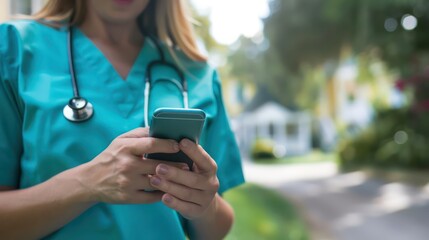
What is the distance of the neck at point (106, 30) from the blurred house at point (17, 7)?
1.62 m

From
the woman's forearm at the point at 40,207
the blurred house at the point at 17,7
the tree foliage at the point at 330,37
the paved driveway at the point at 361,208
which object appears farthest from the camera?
the tree foliage at the point at 330,37

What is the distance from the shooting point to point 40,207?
0.85 metres

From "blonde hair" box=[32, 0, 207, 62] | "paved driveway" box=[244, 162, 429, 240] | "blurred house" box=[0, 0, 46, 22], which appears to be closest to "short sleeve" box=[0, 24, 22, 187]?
"blonde hair" box=[32, 0, 207, 62]

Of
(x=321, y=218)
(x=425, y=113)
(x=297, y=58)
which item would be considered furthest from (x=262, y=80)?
(x=321, y=218)

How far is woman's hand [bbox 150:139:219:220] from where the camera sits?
77 cm

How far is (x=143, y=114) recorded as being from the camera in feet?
3.31

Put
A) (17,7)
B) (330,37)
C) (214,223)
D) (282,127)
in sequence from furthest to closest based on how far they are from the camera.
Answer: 1. (282,127)
2. (330,37)
3. (17,7)
4. (214,223)

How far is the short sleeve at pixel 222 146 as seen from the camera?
1.09 meters

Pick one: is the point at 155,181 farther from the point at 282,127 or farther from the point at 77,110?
the point at 282,127

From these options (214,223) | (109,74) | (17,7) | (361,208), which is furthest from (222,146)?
(361,208)

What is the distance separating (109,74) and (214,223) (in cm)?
37

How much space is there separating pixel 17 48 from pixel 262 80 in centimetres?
1438

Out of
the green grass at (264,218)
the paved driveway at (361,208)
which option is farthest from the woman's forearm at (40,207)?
the paved driveway at (361,208)

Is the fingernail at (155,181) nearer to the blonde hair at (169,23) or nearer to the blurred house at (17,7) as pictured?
the blonde hair at (169,23)
